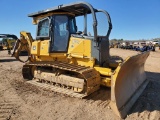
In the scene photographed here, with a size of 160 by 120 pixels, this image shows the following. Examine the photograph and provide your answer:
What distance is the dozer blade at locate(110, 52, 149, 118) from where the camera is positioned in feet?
15.1

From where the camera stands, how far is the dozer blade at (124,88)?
459cm

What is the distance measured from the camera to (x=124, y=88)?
17.2 feet

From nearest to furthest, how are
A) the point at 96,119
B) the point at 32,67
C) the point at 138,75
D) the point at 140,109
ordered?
the point at 96,119
the point at 140,109
the point at 138,75
the point at 32,67

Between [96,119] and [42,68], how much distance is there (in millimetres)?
3376

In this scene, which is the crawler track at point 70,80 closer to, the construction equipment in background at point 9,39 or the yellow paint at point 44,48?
the yellow paint at point 44,48

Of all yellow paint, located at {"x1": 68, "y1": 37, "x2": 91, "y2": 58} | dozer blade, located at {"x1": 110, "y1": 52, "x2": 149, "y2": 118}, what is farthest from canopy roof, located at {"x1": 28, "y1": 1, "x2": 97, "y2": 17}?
dozer blade, located at {"x1": 110, "y1": 52, "x2": 149, "y2": 118}

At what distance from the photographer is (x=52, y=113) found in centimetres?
462

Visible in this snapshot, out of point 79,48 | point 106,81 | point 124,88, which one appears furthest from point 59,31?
point 124,88

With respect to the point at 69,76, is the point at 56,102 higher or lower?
lower

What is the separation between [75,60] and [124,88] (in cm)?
207

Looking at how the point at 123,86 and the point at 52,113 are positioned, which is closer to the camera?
the point at 52,113

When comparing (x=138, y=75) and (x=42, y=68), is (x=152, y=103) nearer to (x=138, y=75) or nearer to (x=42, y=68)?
(x=138, y=75)

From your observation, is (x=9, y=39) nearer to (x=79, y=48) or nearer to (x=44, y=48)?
(x=44, y=48)

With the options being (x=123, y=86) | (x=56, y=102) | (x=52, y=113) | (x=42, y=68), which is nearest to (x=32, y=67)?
(x=42, y=68)
